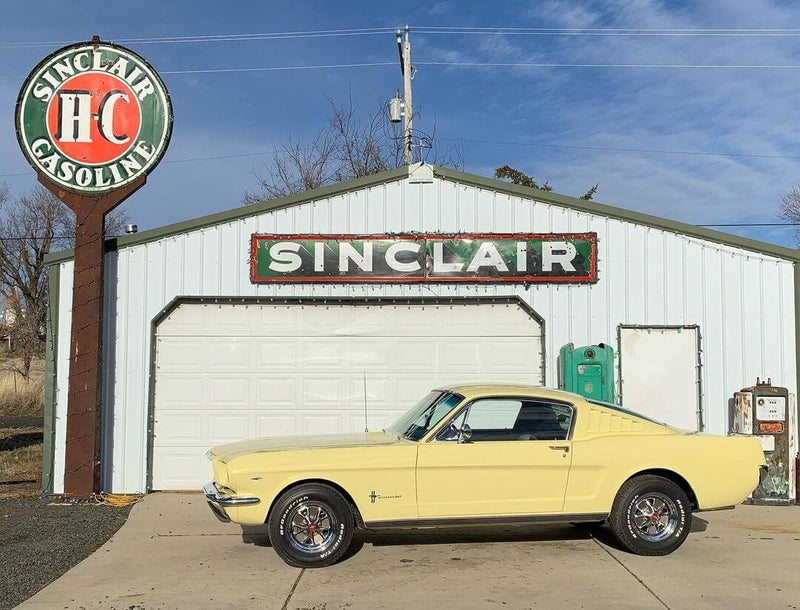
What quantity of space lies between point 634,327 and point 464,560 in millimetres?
4695

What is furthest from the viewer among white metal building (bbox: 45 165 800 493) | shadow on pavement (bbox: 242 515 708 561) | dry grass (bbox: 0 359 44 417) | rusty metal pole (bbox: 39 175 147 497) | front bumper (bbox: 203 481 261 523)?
dry grass (bbox: 0 359 44 417)

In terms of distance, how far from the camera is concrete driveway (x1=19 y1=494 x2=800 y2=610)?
575 centimetres

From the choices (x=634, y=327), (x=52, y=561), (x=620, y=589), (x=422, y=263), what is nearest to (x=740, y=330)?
(x=634, y=327)

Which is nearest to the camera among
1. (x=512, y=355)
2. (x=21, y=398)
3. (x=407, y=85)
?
(x=512, y=355)

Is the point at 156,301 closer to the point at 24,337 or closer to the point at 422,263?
the point at 422,263

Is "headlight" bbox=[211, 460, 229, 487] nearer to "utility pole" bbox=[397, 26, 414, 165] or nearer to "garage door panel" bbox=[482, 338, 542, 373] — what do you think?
"garage door panel" bbox=[482, 338, 542, 373]

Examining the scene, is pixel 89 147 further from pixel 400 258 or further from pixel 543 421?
pixel 543 421

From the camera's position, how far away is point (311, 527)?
6.59 metres

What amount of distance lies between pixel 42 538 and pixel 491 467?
4.55m

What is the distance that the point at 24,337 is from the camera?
122ft

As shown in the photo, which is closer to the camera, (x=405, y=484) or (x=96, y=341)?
(x=405, y=484)

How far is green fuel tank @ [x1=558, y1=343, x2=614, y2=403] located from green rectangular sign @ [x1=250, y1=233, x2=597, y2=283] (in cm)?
111

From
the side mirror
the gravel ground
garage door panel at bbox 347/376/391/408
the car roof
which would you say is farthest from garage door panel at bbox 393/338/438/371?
the gravel ground

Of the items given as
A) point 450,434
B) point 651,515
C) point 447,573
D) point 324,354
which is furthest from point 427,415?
point 324,354
